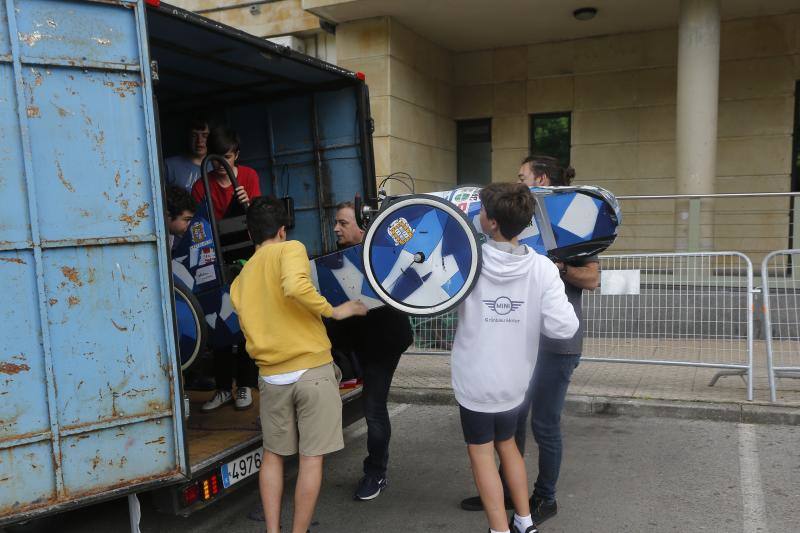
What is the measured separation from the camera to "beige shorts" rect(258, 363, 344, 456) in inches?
122

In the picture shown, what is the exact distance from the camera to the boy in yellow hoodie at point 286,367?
3066 mm

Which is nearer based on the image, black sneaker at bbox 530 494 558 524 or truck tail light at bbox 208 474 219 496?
truck tail light at bbox 208 474 219 496

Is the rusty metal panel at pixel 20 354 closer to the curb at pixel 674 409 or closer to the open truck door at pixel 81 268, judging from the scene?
the open truck door at pixel 81 268

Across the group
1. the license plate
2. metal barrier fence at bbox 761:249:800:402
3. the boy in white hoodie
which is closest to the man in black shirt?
the license plate

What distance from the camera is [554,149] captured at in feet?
36.4

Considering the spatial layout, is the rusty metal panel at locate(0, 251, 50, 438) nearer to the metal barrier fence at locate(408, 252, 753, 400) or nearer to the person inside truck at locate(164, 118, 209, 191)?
the person inside truck at locate(164, 118, 209, 191)

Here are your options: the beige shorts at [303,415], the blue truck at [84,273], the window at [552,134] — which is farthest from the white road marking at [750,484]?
the window at [552,134]

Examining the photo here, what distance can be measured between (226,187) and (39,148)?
2.39 m

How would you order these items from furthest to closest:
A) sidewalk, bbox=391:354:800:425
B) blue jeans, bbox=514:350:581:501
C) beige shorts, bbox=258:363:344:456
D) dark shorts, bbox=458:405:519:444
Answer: sidewalk, bbox=391:354:800:425 → blue jeans, bbox=514:350:581:501 → beige shorts, bbox=258:363:344:456 → dark shorts, bbox=458:405:519:444

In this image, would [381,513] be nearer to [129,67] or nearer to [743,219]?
[129,67]

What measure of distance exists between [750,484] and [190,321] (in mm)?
3417

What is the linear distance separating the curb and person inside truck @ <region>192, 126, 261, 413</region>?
2055 millimetres

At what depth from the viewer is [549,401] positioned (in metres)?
3.34

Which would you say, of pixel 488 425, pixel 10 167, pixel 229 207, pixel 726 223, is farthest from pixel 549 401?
pixel 726 223
